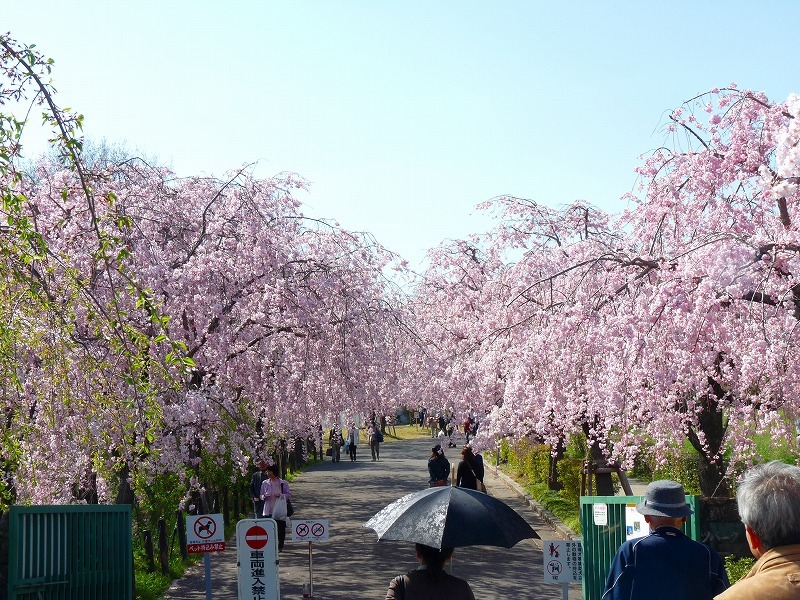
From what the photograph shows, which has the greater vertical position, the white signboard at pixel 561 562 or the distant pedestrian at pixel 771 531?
the distant pedestrian at pixel 771 531

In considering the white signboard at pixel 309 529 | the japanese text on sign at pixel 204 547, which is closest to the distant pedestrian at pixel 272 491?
the white signboard at pixel 309 529

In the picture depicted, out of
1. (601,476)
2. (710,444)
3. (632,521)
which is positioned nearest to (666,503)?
(632,521)

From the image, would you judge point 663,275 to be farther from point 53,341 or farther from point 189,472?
point 189,472

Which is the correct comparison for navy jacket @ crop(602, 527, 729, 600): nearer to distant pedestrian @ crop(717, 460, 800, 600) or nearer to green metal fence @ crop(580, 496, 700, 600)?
distant pedestrian @ crop(717, 460, 800, 600)

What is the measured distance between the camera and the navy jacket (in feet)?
18.2

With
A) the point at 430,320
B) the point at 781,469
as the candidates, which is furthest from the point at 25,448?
the point at 430,320

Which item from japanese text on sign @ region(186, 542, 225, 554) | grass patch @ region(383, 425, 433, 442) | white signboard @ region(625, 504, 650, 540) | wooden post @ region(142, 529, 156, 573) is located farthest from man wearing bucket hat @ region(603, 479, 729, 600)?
grass patch @ region(383, 425, 433, 442)

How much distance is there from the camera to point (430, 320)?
114 ft

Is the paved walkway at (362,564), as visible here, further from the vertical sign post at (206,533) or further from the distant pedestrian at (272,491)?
the vertical sign post at (206,533)

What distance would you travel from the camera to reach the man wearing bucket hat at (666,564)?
18.2ft

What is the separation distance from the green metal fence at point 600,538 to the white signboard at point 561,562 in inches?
7.8

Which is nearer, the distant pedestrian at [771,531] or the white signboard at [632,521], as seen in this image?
the distant pedestrian at [771,531]

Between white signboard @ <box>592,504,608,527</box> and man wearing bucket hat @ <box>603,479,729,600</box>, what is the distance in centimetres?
438

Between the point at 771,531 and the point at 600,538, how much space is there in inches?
267
